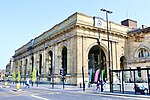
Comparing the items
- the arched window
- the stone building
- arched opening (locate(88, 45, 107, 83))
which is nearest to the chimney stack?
the stone building

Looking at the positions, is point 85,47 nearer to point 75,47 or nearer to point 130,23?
point 75,47

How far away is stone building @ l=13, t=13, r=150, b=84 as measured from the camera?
120ft

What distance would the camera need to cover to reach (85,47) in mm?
37469

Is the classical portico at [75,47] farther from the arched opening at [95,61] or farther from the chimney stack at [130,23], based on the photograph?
the chimney stack at [130,23]

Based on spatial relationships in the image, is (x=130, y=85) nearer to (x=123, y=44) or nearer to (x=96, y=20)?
(x=96, y=20)

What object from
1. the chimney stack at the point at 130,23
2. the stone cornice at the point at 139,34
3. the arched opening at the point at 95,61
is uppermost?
the chimney stack at the point at 130,23

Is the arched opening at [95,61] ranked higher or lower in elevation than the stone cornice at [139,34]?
lower

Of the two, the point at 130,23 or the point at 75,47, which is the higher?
the point at 130,23

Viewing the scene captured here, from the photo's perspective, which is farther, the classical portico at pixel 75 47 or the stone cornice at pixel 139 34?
the stone cornice at pixel 139 34

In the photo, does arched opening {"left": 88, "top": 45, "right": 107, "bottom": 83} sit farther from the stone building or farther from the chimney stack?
the chimney stack

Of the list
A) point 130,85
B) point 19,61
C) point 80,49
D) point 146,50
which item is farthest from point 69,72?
point 19,61

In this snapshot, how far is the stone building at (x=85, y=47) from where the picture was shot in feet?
120

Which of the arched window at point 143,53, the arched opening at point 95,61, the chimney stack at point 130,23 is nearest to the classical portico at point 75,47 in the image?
the arched opening at point 95,61

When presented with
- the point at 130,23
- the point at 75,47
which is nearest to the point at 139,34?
the point at 130,23
